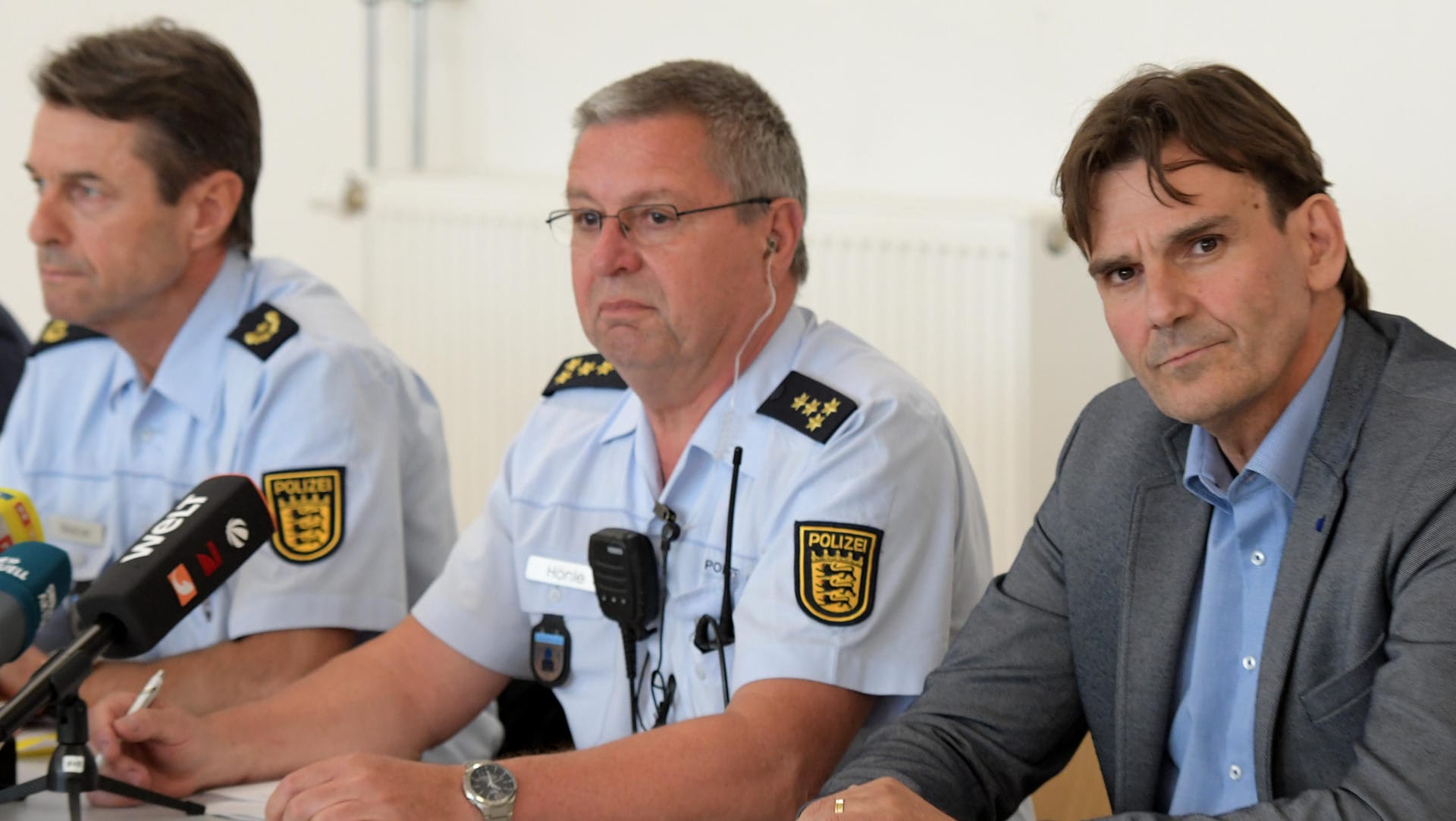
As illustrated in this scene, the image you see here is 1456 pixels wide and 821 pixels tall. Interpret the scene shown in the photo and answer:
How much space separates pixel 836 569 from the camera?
6.12ft

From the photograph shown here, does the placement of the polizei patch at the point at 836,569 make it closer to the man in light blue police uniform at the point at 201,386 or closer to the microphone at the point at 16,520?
the man in light blue police uniform at the point at 201,386

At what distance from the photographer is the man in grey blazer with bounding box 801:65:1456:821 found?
141cm

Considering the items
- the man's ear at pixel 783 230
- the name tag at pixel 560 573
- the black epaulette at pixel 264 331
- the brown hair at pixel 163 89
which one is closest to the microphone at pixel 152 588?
the name tag at pixel 560 573

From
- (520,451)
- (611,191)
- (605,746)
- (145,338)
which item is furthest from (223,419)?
(605,746)

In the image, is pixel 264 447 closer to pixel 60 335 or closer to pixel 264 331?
pixel 264 331

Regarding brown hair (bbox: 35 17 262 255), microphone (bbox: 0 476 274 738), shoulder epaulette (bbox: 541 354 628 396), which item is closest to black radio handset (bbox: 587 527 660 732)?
shoulder epaulette (bbox: 541 354 628 396)

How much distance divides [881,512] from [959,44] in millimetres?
1674

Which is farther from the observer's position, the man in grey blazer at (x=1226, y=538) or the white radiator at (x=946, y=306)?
→ the white radiator at (x=946, y=306)

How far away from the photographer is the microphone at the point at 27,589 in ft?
5.50

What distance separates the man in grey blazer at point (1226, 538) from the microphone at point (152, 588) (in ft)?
2.18

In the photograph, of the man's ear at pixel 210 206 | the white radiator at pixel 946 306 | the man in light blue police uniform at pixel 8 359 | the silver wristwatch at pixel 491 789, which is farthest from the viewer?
the white radiator at pixel 946 306

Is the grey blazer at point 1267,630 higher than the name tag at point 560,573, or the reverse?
the grey blazer at point 1267,630

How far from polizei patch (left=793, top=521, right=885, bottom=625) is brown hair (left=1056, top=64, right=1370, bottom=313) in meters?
0.47

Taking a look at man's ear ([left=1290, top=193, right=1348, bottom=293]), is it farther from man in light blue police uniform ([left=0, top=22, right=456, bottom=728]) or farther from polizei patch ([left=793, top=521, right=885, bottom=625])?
man in light blue police uniform ([left=0, top=22, right=456, bottom=728])
